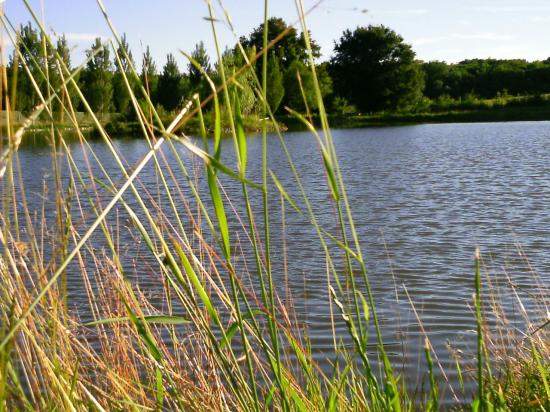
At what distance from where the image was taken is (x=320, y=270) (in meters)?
6.30

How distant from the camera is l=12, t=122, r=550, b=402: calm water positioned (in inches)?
184

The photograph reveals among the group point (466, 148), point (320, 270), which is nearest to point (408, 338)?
point (320, 270)

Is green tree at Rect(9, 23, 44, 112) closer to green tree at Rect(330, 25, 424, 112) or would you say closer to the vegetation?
the vegetation

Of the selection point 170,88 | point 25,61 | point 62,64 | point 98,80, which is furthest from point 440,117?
point 62,64

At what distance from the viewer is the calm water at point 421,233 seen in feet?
15.3

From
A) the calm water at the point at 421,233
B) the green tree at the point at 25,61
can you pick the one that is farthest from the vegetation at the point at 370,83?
the green tree at the point at 25,61

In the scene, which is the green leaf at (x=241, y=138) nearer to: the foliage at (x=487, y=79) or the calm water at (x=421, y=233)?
the calm water at (x=421, y=233)

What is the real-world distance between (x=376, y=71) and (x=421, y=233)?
4202 centimetres

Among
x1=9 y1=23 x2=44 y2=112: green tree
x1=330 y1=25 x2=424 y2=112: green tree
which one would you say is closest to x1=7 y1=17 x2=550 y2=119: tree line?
x1=330 y1=25 x2=424 y2=112: green tree

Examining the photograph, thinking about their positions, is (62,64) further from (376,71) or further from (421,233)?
(376,71)

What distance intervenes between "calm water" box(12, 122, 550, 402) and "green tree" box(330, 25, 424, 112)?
29.9 meters

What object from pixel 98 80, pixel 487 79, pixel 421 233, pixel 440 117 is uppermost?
pixel 98 80

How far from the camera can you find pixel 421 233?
8.02 meters

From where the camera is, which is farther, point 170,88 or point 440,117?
point 440,117
